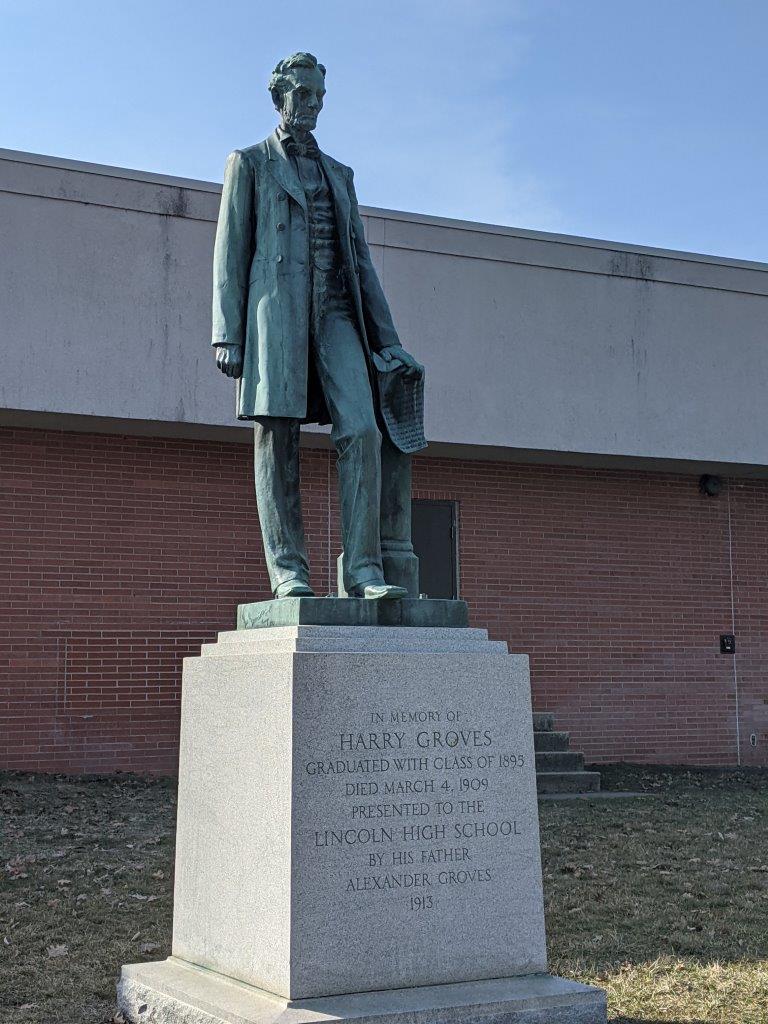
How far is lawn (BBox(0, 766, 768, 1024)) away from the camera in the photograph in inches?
226

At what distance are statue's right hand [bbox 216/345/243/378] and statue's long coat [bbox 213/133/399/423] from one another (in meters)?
0.03

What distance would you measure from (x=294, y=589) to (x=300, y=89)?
211 cm

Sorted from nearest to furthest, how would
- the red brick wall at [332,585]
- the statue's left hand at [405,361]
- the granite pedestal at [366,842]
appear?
the granite pedestal at [366,842], the statue's left hand at [405,361], the red brick wall at [332,585]

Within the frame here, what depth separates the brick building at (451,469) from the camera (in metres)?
12.8

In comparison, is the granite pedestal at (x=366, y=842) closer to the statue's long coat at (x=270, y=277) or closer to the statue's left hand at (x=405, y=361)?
the statue's long coat at (x=270, y=277)

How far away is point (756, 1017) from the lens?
528 cm

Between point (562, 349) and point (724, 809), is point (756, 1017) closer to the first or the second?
point (724, 809)

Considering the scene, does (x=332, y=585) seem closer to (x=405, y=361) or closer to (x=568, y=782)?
(x=568, y=782)

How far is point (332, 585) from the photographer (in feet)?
45.8

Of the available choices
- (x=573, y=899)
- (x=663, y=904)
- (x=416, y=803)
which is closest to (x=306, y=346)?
(x=416, y=803)

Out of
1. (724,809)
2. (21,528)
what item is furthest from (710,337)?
(21,528)

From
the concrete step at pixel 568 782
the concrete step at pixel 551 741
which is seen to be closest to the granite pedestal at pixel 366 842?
the concrete step at pixel 568 782

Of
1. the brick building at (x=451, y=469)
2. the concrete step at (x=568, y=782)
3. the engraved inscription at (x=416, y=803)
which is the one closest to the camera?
the engraved inscription at (x=416, y=803)

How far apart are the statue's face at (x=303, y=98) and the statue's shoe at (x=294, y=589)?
1.95 m
